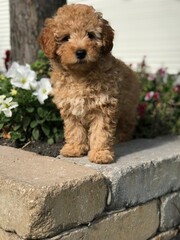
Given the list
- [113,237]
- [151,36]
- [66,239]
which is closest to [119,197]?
[113,237]

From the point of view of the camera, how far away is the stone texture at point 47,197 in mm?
2945

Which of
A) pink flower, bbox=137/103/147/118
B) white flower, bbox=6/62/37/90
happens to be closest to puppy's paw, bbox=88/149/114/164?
white flower, bbox=6/62/37/90

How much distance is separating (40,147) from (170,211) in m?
1.29

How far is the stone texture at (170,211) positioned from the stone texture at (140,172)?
7cm

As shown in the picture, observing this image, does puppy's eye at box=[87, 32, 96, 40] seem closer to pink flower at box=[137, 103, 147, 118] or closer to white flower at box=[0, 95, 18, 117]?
white flower at box=[0, 95, 18, 117]

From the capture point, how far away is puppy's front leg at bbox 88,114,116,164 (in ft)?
11.8

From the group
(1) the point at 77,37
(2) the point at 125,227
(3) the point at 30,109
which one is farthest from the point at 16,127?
(2) the point at 125,227

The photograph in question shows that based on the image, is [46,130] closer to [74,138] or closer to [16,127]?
[16,127]

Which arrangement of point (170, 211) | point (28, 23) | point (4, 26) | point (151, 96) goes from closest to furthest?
point (170, 211)
point (28, 23)
point (151, 96)
point (4, 26)

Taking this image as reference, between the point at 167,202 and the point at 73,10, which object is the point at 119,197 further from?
the point at 73,10

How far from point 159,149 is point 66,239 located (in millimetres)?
1426

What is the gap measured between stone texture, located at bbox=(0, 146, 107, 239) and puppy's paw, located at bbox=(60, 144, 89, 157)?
0.30 meters

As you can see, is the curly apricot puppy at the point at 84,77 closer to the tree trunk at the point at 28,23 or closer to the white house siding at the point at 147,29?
the tree trunk at the point at 28,23

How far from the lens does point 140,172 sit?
11.9 ft
